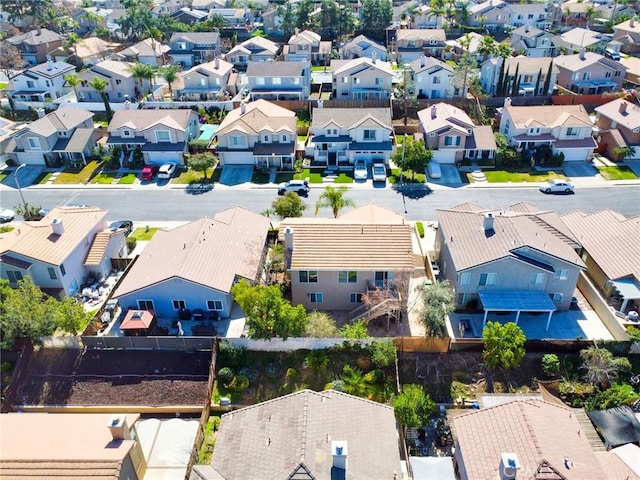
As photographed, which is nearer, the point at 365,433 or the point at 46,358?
the point at 365,433

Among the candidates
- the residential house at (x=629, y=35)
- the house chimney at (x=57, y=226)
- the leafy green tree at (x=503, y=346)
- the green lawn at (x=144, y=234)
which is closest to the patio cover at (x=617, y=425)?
the leafy green tree at (x=503, y=346)

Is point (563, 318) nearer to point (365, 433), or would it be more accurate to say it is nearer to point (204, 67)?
point (365, 433)

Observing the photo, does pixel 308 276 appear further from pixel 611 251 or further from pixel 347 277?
pixel 611 251

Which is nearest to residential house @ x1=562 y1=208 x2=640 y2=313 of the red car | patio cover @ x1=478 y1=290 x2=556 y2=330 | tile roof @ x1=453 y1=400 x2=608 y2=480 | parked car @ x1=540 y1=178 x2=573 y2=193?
patio cover @ x1=478 y1=290 x2=556 y2=330

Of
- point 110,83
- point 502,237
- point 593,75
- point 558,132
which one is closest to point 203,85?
point 110,83

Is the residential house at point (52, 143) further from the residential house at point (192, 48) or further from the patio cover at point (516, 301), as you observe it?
the patio cover at point (516, 301)

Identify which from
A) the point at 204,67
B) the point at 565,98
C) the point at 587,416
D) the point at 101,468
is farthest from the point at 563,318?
the point at 204,67
